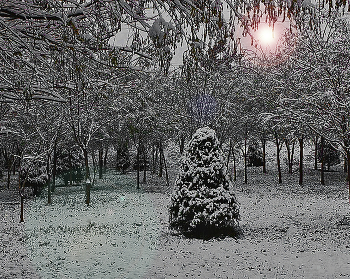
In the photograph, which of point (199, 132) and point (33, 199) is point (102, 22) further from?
point (33, 199)

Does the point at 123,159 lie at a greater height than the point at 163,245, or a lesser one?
greater

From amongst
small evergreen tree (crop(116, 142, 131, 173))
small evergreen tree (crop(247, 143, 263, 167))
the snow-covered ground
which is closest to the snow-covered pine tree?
the snow-covered ground

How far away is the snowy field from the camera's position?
22.9 feet

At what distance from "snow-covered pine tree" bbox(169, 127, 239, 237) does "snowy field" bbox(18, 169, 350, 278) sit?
0.43 meters

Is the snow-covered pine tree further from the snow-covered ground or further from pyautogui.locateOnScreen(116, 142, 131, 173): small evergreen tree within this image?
pyautogui.locateOnScreen(116, 142, 131, 173): small evergreen tree

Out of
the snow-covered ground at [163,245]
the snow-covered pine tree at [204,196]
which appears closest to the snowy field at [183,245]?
the snow-covered ground at [163,245]

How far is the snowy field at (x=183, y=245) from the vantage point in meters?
6.99

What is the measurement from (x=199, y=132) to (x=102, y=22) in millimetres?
6154

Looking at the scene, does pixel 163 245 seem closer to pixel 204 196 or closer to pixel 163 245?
pixel 163 245

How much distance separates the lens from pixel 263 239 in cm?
925

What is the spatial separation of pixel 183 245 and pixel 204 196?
4.69 ft

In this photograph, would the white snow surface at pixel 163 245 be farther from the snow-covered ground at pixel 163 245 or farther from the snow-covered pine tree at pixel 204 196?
the snow-covered pine tree at pixel 204 196

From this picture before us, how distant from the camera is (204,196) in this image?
29.7 feet

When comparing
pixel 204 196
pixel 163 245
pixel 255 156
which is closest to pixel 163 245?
pixel 163 245
